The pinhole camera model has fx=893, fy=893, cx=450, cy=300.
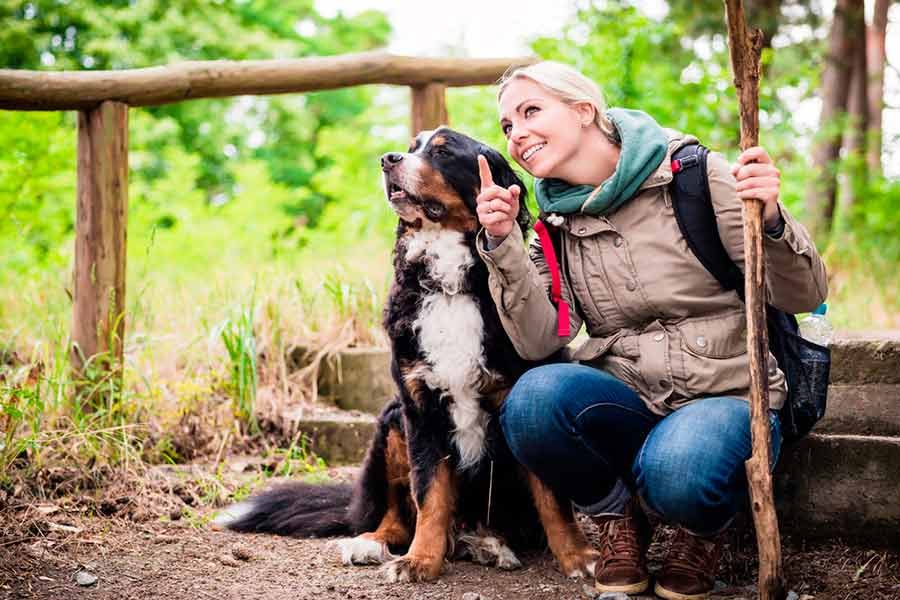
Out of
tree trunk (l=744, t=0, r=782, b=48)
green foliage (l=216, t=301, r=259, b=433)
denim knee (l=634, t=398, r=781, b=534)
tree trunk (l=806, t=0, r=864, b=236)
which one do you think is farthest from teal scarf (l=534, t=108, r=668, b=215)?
tree trunk (l=744, t=0, r=782, b=48)

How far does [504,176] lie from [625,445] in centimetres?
98

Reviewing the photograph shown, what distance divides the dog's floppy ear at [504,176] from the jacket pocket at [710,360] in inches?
27.5

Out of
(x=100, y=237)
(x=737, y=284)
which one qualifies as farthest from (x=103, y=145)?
(x=737, y=284)

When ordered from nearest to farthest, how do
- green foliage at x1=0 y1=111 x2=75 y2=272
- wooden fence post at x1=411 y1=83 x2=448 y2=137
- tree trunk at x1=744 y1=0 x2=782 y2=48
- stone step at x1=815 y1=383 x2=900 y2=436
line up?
stone step at x1=815 y1=383 x2=900 y2=436
wooden fence post at x1=411 y1=83 x2=448 y2=137
green foliage at x1=0 y1=111 x2=75 y2=272
tree trunk at x1=744 y1=0 x2=782 y2=48

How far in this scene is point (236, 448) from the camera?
4.10 metres

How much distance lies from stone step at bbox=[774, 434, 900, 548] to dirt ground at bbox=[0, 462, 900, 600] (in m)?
0.05

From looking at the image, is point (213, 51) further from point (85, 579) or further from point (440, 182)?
point (85, 579)

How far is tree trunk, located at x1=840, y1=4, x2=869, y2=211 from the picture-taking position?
29.6 feet

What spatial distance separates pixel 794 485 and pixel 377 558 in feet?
4.41

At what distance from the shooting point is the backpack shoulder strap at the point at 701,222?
2457 millimetres

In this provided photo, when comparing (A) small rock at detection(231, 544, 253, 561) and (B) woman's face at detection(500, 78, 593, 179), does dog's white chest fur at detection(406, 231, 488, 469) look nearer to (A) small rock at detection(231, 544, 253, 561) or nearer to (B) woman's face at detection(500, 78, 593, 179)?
(B) woman's face at detection(500, 78, 593, 179)

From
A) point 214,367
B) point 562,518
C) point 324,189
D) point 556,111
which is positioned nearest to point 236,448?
point 214,367

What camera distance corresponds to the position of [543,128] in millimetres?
2627

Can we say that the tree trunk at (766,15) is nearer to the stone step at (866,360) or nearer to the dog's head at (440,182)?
the stone step at (866,360)
